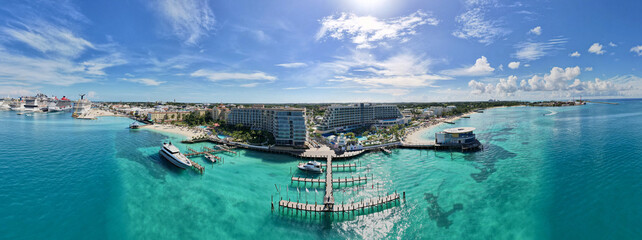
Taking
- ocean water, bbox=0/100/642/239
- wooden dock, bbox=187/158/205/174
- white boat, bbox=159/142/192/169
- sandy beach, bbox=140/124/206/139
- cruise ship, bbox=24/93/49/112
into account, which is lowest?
ocean water, bbox=0/100/642/239

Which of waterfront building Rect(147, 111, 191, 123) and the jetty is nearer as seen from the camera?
the jetty

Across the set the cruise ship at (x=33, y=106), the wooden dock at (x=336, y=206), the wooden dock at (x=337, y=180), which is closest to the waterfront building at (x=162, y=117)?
the wooden dock at (x=337, y=180)

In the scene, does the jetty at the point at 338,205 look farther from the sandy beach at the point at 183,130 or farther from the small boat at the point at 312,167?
the sandy beach at the point at 183,130

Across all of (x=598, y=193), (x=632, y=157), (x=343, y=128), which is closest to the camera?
(x=598, y=193)

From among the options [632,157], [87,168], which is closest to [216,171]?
[87,168]

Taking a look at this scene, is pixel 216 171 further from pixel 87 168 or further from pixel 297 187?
pixel 87 168

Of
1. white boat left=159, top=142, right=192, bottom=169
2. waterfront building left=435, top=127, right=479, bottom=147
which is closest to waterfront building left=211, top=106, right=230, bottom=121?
white boat left=159, top=142, right=192, bottom=169

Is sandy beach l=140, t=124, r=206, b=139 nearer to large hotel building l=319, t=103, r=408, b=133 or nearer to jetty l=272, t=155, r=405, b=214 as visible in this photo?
large hotel building l=319, t=103, r=408, b=133
